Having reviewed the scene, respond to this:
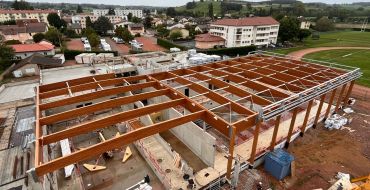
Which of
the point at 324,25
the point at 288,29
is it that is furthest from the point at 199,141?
the point at 324,25

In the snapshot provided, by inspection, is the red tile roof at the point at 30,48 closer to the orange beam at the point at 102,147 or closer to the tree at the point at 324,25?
the orange beam at the point at 102,147

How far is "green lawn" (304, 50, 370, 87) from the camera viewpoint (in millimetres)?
38156

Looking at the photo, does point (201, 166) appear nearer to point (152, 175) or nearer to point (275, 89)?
point (152, 175)

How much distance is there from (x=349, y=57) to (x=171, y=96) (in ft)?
156

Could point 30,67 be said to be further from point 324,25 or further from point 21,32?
point 324,25

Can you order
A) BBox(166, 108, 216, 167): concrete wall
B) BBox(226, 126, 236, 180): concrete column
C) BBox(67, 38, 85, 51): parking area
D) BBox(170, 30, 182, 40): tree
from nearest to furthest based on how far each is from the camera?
BBox(226, 126, 236, 180): concrete column, BBox(166, 108, 216, 167): concrete wall, BBox(67, 38, 85, 51): parking area, BBox(170, 30, 182, 40): tree

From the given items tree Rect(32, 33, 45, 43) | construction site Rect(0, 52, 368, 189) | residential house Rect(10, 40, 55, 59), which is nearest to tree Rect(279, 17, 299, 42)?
construction site Rect(0, 52, 368, 189)

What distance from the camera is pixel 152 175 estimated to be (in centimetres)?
1383

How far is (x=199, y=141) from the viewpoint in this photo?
1473cm

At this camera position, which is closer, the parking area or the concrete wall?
the concrete wall

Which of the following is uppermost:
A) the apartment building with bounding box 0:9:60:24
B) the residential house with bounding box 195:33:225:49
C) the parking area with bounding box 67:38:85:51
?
the apartment building with bounding box 0:9:60:24

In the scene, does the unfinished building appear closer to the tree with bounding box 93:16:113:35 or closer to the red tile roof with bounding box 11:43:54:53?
the red tile roof with bounding box 11:43:54:53

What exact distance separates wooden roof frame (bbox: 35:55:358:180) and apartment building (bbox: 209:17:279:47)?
107 feet

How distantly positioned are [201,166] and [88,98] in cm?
990
